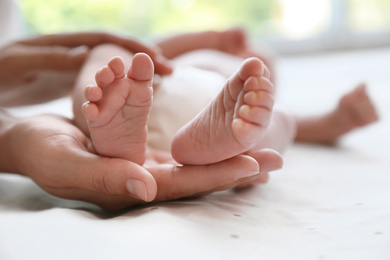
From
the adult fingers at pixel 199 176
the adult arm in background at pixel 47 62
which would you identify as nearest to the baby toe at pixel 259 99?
the adult fingers at pixel 199 176

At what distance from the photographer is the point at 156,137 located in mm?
961

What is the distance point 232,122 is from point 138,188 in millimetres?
154

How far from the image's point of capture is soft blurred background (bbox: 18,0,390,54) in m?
2.86

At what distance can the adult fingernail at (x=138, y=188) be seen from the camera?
26.1 inches

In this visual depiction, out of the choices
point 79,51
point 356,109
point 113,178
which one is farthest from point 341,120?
point 113,178

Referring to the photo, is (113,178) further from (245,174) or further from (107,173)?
(245,174)

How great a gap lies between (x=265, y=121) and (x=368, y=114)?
70cm

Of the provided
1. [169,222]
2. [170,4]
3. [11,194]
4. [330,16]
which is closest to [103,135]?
[169,222]

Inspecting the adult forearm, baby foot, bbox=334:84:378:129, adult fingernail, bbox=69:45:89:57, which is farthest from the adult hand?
the adult forearm

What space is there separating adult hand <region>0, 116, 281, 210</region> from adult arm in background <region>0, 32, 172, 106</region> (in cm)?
34

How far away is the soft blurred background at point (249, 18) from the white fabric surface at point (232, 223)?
192 cm

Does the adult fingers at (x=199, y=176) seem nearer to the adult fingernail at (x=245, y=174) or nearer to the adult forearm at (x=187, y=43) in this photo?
the adult fingernail at (x=245, y=174)

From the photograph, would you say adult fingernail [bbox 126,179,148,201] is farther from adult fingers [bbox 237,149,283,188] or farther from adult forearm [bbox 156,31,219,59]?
adult forearm [bbox 156,31,219,59]

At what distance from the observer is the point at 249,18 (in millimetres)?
3129
